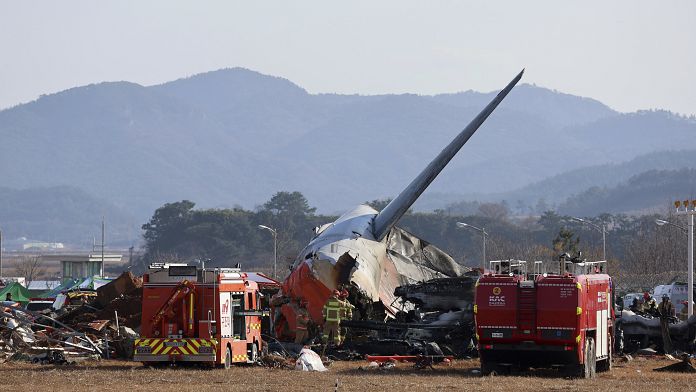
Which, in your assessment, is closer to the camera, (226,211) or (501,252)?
(501,252)

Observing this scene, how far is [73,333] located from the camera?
39.1 m

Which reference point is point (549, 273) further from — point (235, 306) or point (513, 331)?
point (235, 306)

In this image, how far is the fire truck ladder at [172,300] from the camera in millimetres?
34188

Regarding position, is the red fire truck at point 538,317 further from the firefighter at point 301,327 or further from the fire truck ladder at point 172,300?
the firefighter at point 301,327

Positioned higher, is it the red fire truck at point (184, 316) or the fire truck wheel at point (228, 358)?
the red fire truck at point (184, 316)

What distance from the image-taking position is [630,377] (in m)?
34.2

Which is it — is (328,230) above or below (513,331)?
above

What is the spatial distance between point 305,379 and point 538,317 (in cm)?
563

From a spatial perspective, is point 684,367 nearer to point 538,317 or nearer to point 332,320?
point 538,317

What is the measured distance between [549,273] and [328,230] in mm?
16594

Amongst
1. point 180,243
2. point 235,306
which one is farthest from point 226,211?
point 235,306

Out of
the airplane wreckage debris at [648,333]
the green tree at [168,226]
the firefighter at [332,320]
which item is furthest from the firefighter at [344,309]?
the green tree at [168,226]

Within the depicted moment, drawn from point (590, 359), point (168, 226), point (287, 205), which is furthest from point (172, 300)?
point (287, 205)

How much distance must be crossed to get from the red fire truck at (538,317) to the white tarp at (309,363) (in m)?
4.57
